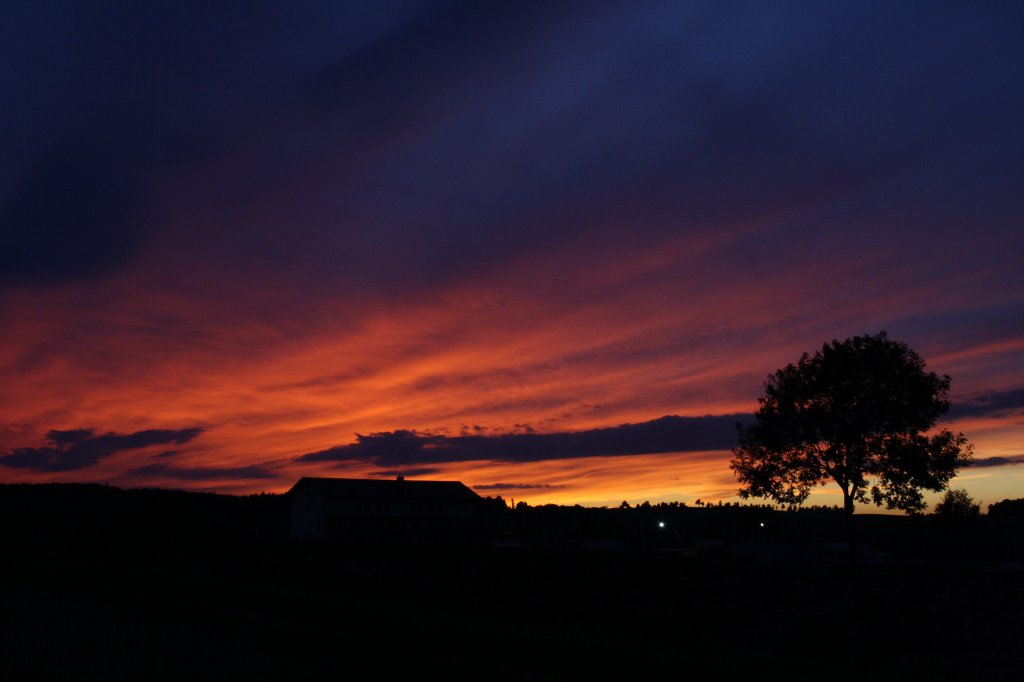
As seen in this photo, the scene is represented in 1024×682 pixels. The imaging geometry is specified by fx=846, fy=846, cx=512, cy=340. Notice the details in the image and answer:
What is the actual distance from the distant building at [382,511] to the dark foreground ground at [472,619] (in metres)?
39.5

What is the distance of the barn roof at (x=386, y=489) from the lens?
90.2m

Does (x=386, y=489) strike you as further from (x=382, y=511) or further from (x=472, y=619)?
(x=472, y=619)

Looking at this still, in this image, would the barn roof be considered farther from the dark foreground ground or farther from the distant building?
the dark foreground ground

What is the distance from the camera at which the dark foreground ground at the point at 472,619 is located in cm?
1564

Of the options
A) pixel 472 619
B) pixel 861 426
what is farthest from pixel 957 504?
pixel 472 619

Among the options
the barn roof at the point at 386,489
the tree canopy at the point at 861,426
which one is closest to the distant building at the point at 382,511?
the barn roof at the point at 386,489

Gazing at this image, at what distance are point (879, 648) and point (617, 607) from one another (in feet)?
28.2

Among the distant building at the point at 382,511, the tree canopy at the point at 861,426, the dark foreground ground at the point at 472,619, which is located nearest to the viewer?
the dark foreground ground at the point at 472,619

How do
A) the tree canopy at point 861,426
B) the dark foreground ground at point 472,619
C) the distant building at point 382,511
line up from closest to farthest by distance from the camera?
the dark foreground ground at point 472,619 < the tree canopy at point 861,426 < the distant building at point 382,511

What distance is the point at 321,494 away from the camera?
88.8 m

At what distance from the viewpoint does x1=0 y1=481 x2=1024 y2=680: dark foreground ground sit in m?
15.6

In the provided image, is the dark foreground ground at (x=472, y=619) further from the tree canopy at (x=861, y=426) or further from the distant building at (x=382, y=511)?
the distant building at (x=382, y=511)

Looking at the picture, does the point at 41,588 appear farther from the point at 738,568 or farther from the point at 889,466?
the point at 889,466

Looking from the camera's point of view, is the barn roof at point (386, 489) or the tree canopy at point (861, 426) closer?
the tree canopy at point (861, 426)
